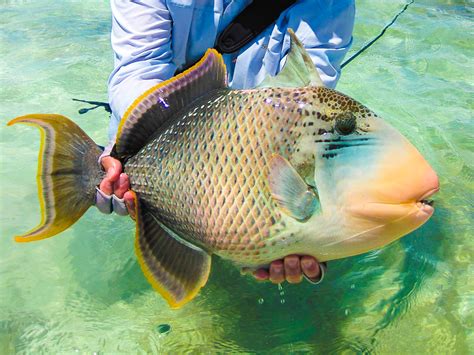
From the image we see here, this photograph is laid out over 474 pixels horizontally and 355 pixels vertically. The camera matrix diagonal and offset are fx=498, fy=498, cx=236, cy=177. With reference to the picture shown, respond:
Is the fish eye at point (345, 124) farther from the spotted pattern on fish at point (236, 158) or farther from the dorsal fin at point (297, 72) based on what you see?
the dorsal fin at point (297, 72)

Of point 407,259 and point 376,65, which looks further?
point 376,65

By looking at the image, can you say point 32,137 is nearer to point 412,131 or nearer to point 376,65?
point 412,131

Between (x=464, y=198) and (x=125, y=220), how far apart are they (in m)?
1.95

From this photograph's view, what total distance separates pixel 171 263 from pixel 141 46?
1.10 metres

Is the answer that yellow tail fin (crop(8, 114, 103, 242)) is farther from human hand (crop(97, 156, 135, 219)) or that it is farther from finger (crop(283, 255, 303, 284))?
finger (crop(283, 255, 303, 284))

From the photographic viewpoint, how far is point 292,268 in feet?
5.53

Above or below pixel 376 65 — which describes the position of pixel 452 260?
above

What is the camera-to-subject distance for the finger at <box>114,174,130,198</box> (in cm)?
178

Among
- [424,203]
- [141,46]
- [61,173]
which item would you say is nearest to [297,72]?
[424,203]

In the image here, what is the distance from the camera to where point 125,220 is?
9.01ft

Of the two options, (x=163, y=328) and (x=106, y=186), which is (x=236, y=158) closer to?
(x=106, y=186)

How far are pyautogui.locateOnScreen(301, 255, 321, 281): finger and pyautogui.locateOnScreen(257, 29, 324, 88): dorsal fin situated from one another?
576 millimetres

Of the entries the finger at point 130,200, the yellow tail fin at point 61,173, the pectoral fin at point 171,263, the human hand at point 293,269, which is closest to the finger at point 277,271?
the human hand at point 293,269

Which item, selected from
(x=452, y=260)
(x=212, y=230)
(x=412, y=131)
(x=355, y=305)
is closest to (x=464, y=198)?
(x=452, y=260)
